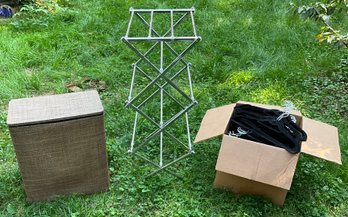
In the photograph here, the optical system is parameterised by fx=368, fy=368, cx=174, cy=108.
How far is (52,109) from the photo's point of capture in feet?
6.41

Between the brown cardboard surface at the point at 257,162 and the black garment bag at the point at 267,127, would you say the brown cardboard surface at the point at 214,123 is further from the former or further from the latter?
the brown cardboard surface at the point at 257,162

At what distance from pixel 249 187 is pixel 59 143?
1.11 metres

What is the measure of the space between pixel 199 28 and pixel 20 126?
276 centimetres

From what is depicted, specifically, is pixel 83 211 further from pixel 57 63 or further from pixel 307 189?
pixel 57 63

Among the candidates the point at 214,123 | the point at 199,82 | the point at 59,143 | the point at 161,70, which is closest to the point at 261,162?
the point at 214,123

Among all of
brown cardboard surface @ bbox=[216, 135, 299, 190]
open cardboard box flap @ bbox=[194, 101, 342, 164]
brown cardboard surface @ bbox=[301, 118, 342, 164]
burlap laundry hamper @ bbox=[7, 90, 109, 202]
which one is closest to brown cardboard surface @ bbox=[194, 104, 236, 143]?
open cardboard box flap @ bbox=[194, 101, 342, 164]

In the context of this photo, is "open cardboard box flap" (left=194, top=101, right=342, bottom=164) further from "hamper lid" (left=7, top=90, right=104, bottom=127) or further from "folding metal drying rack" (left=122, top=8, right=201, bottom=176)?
"hamper lid" (left=7, top=90, right=104, bottom=127)

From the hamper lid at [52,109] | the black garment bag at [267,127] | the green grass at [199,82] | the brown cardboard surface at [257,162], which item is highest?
the hamper lid at [52,109]

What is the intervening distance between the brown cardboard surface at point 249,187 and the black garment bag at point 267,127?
25cm

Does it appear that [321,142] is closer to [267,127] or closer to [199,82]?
[267,127]

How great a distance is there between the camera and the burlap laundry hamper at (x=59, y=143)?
6.16 ft

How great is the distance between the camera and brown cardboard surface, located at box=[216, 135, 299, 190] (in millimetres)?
2023

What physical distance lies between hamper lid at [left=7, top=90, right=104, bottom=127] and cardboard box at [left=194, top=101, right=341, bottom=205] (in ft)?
2.35

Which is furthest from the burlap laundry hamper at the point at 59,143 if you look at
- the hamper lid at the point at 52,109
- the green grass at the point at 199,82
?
the green grass at the point at 199,82
